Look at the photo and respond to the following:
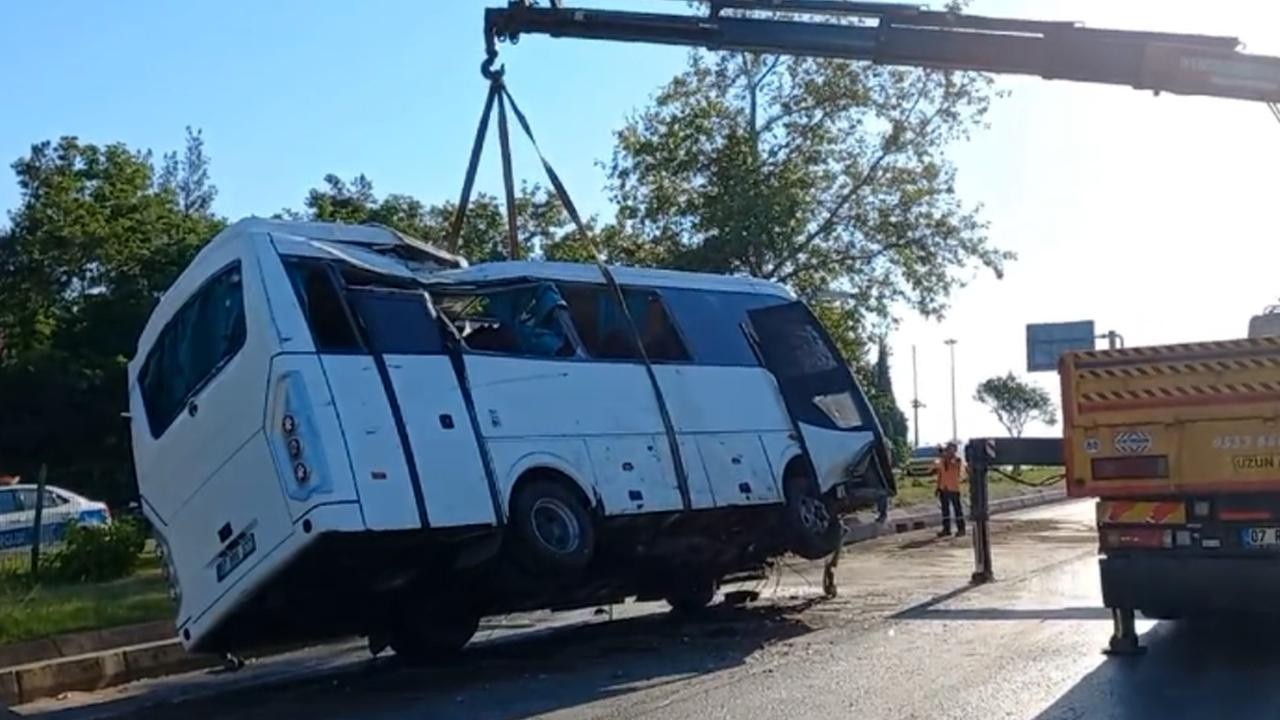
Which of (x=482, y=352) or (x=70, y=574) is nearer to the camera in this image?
(x=482, y=352)

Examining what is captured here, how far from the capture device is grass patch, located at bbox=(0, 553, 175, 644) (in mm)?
14086

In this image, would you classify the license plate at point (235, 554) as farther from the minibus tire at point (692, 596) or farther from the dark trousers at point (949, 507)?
the dark trousers at point (949, 507)

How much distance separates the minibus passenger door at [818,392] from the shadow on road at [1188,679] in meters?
3.40

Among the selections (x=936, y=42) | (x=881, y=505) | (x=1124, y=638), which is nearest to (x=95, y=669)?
(x=881, y=505)

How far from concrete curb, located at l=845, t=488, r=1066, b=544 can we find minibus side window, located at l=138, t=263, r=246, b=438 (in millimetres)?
8061

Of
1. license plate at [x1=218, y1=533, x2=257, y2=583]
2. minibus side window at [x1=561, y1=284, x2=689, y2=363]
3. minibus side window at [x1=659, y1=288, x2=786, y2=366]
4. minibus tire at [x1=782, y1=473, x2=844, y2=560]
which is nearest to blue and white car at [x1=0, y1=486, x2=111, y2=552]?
license plate at [x1=218, y1=533, x2=257, y2=583]

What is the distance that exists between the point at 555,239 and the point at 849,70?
1284 cm

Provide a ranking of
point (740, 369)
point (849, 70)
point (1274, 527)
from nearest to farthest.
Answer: point (1274, 527)
point (740, 369)
point (849, 70)

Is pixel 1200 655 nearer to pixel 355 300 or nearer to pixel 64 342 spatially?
pixel 355 300

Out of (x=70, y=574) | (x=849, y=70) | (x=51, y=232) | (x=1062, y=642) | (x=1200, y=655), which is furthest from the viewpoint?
(x=51, y=232)

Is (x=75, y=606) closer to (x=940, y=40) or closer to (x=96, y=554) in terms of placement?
(x=96, y=554)

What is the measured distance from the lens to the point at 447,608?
12.9 meters

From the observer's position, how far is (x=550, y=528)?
11.9 m

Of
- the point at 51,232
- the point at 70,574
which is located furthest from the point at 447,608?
the point at 51,232
